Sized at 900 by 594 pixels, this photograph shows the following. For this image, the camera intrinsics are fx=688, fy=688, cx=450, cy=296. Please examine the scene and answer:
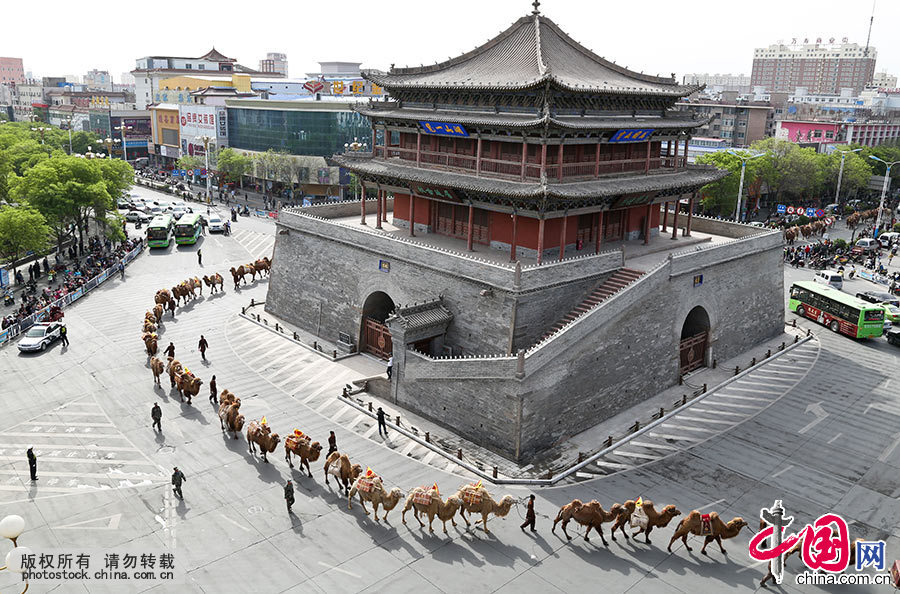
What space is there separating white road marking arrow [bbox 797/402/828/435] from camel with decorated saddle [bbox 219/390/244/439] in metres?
24.1

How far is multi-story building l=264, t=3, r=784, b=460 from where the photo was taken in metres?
29.2

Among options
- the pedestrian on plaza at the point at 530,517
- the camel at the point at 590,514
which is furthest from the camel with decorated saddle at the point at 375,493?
the camel at the point at 590,514

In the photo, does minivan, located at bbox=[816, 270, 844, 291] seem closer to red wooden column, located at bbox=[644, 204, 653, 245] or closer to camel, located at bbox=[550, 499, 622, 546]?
red wooden column, located at bbox=[644, 204, 653, 245]

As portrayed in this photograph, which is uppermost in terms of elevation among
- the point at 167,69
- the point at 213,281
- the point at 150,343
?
the point at 167,69

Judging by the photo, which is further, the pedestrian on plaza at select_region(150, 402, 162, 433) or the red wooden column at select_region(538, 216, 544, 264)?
the red wooden column at select_region(538, 216, 544, 264)

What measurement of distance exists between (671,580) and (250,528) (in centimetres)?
1309

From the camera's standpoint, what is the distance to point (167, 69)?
13438 cm

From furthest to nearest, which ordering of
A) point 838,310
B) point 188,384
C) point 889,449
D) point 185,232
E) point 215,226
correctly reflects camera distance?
point 215,226 < point 185,232 < point 838,310 < point 188,384 < point 889,449

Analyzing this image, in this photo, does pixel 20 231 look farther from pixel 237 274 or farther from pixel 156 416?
pixel 156 416

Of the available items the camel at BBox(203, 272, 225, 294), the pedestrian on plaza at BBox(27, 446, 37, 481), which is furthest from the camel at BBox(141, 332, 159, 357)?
the camel at BBox(203, 272, 225, 294)

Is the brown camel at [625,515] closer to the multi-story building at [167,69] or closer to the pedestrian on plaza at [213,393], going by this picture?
the pedestrian on plaza at [213,393]

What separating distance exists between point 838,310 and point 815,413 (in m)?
14.7

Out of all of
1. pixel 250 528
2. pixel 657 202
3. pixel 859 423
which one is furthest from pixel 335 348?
pixel 859 423

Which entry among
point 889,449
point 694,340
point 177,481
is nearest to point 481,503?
point 177,481
